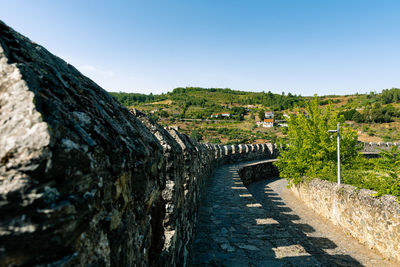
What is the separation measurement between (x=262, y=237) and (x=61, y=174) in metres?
4.63

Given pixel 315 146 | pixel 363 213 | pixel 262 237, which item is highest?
pixel 315 146

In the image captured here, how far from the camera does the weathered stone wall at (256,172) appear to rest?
14664 mm

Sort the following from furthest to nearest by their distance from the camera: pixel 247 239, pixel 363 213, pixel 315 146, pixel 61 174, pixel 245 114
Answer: pixel 245 114, pixel 315 146, pixel 363 213, pixel 247 239, pixel 61 174

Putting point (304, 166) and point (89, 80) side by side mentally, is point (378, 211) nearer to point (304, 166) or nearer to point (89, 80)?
point (304, 166)

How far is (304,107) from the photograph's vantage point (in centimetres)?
1268

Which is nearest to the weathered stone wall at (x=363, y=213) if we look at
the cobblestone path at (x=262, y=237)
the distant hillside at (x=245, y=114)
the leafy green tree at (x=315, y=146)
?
the cobblestone path at (x=262, y=237)

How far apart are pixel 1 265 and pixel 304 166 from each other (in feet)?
40.8

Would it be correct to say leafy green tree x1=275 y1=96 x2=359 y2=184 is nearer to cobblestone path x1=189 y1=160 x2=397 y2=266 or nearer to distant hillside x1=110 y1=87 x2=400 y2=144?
distant hillside x1=110 y1=87 x2=400 y2=144

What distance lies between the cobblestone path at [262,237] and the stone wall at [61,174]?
2.93 m

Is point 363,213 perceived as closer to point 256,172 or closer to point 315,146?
point 315,146

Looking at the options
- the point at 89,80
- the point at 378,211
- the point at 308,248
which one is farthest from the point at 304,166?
the point at 89,80

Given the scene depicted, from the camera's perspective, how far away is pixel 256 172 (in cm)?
1664

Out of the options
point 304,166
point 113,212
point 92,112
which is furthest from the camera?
point 304,166

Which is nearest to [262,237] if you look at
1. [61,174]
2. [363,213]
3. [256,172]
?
[363,213]
